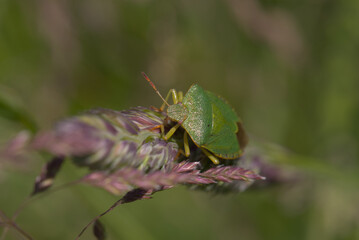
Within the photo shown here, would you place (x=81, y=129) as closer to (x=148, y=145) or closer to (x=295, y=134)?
(x=148, y=145)

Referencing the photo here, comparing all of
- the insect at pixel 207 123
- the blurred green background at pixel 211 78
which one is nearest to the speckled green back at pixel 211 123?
the insect at pixel 207 123

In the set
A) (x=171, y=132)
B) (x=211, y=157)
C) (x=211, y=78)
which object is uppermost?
(x=171, y=132)

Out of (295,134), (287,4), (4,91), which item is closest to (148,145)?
(4,91)

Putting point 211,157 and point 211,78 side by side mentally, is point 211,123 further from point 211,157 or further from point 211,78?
point 211,78

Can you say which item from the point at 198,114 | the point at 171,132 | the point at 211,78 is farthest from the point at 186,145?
the point at 211,78

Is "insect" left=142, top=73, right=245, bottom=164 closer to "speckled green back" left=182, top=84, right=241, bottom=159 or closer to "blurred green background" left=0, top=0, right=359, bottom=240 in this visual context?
"speckled green back" left=182, top=84, right=241, bottom=159

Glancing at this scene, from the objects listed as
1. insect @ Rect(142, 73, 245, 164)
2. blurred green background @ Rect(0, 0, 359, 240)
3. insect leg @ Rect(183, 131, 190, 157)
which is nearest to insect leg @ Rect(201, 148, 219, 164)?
insect @ Rect(142, 73, 245, 164)
